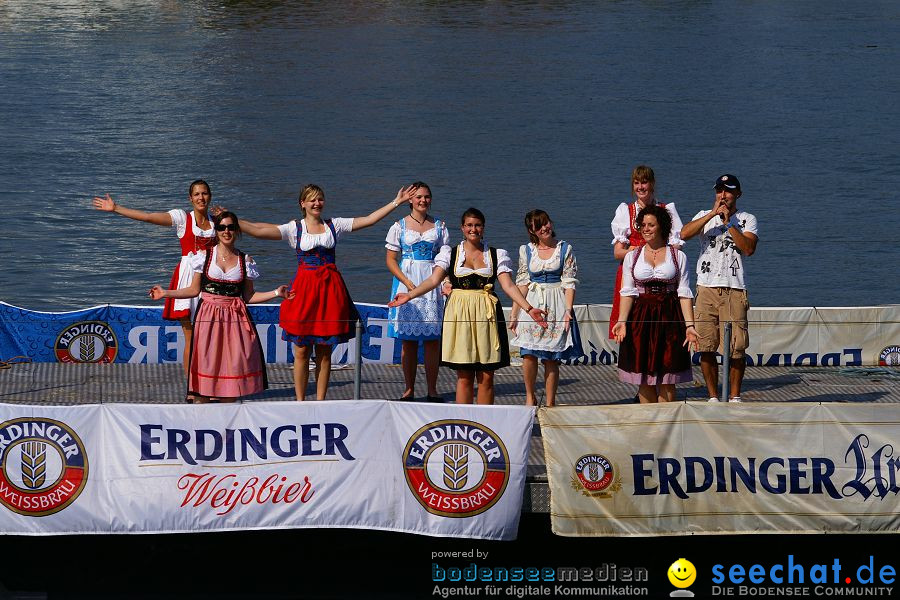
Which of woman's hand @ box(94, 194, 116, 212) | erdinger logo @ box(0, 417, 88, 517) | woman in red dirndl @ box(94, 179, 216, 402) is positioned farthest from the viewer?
woman's hand @ box(94, 194, 116, 212)

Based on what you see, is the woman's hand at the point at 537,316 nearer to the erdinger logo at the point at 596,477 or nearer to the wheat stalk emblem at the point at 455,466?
the erdinger logo at the point at 596,477

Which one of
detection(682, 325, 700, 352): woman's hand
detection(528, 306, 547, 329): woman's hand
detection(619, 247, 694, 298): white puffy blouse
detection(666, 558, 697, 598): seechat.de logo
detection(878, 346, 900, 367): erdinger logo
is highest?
detection(619, 247, 694, 298): white puffy blouse

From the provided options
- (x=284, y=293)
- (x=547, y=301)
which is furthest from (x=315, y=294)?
(x=547, y=301)

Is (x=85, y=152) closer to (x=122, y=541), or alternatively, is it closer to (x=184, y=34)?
(x=184, y=34)

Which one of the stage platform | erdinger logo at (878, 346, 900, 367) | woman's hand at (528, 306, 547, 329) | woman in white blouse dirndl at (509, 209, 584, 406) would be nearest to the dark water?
erdinger logo at (878, 346, 900, 367)

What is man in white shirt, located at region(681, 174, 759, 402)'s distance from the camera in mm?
10391

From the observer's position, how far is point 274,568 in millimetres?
10805

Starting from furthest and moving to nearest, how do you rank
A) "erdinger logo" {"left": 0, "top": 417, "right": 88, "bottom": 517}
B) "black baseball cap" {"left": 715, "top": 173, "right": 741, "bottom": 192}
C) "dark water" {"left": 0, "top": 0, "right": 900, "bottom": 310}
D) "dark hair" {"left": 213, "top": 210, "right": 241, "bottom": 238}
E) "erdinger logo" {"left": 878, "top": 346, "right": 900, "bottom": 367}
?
"dark water" {"left": 0, "top": 0, "right": 900, "bottom": 310} → "erdinger logo" {"left": 878, "top": 346, "right": 900, "bottom": 367} → "black baseball cap" {"left": 715, "top": 173, "right": 741, "bottom": 192} → "dark hair" {"left": 213, "top": 210, "right": 241, "bottom": 238} → "erdinger logo" {"left": 0, "top": 417, "right": 88, "bottom": 517}

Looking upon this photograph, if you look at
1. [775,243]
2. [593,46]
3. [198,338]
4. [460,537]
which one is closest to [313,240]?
[198,338]

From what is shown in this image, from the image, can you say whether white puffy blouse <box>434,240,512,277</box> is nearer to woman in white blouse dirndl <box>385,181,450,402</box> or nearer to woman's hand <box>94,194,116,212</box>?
woman in white blouse dirndl <box>385,181,450,402</box>

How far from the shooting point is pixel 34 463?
9352 millimetres

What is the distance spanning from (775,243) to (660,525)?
26.5 m

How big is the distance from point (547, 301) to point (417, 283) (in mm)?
1108

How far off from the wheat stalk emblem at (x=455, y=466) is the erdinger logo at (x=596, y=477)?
0.81 metres
